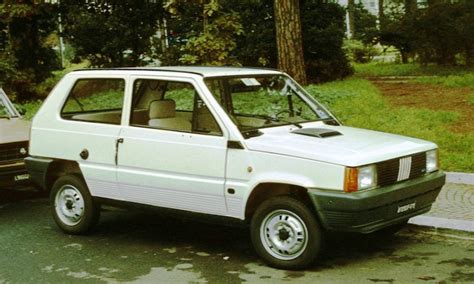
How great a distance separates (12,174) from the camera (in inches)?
330

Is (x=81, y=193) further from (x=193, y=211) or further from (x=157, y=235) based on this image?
(x=193, y=211)

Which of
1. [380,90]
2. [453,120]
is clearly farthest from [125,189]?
[380,90]

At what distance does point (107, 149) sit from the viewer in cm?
675

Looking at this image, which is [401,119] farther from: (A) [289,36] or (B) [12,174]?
(B) [12,174]

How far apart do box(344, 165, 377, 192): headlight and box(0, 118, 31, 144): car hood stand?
479cm

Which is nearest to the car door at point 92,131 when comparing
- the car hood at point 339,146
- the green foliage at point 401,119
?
the car hood at point 339,146

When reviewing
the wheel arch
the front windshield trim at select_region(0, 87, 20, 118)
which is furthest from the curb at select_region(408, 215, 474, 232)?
the front windshield trim at select_region(0, 87, 20, 118)

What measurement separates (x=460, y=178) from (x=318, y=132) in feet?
12.1

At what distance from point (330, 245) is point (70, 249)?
2.55 meters

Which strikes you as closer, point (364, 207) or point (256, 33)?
point (364, 207)

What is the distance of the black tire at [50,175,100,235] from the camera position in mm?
7051

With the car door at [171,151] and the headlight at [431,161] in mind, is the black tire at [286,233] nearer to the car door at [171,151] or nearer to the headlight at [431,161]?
the car door at [171,151]

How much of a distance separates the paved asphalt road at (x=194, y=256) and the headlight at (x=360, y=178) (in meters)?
0.76

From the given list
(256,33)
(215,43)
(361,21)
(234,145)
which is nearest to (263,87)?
(234,145)
